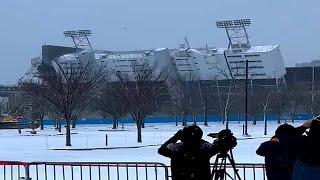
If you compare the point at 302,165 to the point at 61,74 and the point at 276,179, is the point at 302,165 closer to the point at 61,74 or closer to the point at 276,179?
the point at 276,179

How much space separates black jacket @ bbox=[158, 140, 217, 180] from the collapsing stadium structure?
10513cm

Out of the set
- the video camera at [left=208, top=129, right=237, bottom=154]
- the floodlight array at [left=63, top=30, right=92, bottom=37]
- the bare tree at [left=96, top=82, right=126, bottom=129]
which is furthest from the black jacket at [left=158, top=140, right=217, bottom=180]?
the floodlight array at [left=63, top=30, right=92, bottom=37]

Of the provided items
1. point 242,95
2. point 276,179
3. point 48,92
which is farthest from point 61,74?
point 242,95

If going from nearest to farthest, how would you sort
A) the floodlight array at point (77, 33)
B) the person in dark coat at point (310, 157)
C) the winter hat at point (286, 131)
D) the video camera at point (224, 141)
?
the person in dark coat at point (310, 157), the winter hat at point (286, 131), the video camera at point (224, 141), the floodlight array at point (77, 33)

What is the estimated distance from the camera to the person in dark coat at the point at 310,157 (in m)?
6.05

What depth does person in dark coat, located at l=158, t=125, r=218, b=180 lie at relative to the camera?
7816 millimetres

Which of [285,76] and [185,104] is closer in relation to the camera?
[185,104]

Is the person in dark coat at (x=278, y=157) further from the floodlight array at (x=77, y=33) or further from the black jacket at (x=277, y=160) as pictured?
the floodlight array at (x=77, y=33)

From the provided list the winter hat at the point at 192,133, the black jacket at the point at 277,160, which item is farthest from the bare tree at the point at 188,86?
the winter hat at the point at 192,133

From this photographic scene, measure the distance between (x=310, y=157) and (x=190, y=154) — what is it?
1.98m

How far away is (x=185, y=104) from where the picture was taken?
92875mm

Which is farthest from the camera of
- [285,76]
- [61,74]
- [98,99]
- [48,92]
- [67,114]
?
[285,76]

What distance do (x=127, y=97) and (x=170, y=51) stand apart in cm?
7313

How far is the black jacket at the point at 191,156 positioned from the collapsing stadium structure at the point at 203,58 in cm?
10513
